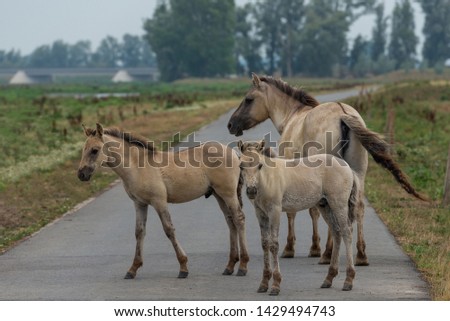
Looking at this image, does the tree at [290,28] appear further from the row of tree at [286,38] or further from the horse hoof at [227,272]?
the horse hoof at [227,272]

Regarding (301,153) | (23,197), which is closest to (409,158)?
(23,197)

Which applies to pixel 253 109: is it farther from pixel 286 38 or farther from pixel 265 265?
pixel 286 38

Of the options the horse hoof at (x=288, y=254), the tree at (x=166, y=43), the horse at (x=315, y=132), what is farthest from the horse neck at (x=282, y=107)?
the tree at (x=166, y=43)

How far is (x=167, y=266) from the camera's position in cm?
1222

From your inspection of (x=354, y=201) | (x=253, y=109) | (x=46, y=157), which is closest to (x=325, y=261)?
(x=354, y=201)

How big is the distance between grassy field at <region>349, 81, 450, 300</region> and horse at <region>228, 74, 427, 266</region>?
2.61ft

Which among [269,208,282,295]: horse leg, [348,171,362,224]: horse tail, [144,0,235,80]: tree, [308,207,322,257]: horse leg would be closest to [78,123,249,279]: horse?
[269,208,282,295]: horse leg

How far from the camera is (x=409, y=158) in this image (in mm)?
26875

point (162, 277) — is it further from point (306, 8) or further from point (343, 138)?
point (306, 8)

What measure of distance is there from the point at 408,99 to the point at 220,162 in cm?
4644

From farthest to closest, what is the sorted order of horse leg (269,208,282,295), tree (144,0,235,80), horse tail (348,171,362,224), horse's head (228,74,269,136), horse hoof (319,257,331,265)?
tree (144,0,235,80), horse's head (228,74,269,136), horse hoof (319,257,331,265), horse tail (348,171,362,224), horse leg (269,208,282,295)

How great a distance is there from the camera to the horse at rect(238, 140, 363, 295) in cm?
1003

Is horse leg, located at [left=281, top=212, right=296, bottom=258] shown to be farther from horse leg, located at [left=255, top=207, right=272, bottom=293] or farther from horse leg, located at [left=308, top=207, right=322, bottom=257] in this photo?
horse leg, located at [left=255, top=207, right=272, bottom=293]

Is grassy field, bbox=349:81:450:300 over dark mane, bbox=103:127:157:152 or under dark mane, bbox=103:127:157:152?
under
